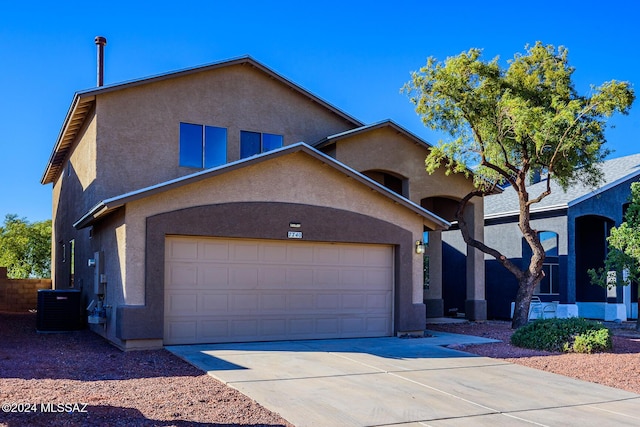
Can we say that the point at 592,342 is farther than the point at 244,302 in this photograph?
No

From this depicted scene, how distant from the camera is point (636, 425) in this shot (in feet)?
25.6

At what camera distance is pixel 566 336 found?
13672 mm

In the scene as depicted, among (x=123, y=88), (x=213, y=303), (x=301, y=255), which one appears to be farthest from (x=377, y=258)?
(x=123, y=88)

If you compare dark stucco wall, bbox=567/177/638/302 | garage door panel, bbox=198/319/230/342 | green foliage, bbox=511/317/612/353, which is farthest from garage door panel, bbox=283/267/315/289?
dark stucco wall, bbox=567/177/638/302

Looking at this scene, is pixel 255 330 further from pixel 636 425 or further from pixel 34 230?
pixel 34 230

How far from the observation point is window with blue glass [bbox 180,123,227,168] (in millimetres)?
17984

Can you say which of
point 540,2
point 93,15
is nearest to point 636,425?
point 540,2

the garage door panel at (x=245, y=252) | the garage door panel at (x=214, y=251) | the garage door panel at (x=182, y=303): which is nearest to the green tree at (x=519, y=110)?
the garage door panel at (x=245, y=252)

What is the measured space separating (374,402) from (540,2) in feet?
42.1

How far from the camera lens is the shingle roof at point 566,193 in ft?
72.6

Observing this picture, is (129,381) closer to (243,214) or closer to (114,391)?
(114,391)

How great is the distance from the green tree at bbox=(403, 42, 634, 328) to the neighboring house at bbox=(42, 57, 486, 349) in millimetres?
2056

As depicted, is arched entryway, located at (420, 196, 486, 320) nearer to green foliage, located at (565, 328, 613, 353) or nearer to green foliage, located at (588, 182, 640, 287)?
green foliage, located at (588, 182, 640, 287)

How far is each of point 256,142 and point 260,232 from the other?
18.1ft
